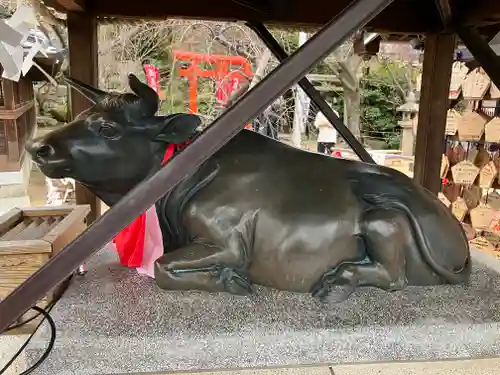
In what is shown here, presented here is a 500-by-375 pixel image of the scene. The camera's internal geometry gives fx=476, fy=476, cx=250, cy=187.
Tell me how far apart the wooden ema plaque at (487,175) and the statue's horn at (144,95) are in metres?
2.28

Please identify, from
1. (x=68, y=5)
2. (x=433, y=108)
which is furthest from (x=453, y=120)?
(x=68, y=5)

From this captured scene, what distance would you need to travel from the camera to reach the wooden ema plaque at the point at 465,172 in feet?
8.61

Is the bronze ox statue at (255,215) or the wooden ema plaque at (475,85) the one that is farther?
the wooden ema plaque at (475,85)

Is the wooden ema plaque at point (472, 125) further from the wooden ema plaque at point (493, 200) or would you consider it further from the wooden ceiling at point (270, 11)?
the wooden ceiling at point (270, 11)

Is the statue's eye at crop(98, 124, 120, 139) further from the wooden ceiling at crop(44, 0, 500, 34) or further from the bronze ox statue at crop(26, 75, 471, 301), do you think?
the wooden ceiling at crop(44, 0, 500, 34)

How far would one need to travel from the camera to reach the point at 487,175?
2.52 m

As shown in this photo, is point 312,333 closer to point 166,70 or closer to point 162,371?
point 162,371

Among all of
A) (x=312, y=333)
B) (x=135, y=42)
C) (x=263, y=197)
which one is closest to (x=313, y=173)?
(x=263, y=197)

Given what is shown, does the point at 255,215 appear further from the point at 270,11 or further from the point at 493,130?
the point at 493,130

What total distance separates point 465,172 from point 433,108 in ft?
5.51

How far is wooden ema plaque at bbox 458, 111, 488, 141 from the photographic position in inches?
99.3

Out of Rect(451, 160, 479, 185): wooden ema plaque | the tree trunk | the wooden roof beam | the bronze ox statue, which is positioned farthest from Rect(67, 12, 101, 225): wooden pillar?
the tree trunk

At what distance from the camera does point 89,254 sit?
46cm

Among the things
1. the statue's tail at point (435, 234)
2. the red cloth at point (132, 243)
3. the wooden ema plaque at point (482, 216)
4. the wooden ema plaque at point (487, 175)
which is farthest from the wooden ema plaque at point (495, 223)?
the red cloth at point (132, 243)
